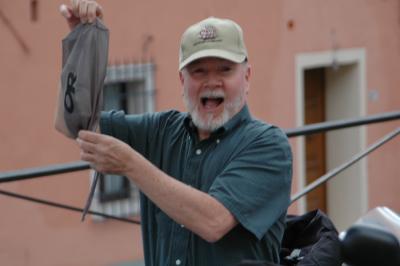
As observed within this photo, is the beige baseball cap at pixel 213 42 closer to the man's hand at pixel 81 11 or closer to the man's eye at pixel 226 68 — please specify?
the man's eye at pixel 226 68

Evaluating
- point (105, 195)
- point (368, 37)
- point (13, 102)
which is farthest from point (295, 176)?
point (13, 102)

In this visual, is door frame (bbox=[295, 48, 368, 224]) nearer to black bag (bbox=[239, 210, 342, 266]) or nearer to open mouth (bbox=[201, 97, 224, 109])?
black bag (bbox=[239, 210, 342, 266])

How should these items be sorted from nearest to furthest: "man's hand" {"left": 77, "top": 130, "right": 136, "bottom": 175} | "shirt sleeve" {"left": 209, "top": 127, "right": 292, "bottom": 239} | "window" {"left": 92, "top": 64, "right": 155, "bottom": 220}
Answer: "man's hand" {"left": 77, "top": 130, "right": 136, "bottom": 175}, "shirt sleeve" {"left": 209, "top": 127, "right": 292, "bottom": 239}, "window" {"left": 92, "top": 64, "right": 155, "bottom": 220}

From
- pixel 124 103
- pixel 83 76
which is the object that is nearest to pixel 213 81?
pixel 83 76

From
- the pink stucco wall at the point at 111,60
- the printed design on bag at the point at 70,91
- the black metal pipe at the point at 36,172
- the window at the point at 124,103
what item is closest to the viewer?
the printed design on bag at the point at 70,91

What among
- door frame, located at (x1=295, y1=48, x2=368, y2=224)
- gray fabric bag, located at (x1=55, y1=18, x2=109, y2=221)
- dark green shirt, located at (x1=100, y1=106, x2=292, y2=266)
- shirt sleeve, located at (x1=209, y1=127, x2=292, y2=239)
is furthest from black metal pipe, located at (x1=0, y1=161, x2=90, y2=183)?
door frame, located at (x1=295, y1=48, x2=368, y2=224)

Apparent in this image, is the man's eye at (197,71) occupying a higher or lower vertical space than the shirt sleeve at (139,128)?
higher

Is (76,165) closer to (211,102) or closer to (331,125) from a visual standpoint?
(331,125)

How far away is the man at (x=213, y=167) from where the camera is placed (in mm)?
3324

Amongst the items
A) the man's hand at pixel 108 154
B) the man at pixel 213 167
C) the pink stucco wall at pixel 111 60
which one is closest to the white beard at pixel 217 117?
the man at pixel 213 167

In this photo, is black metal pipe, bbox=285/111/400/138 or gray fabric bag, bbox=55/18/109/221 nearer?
gray fabric bag, bbox=55/18/109/221

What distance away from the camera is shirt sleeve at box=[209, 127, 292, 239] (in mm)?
3422

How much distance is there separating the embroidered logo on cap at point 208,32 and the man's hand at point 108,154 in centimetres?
50

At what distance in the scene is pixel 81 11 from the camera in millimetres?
3541
